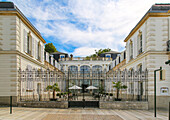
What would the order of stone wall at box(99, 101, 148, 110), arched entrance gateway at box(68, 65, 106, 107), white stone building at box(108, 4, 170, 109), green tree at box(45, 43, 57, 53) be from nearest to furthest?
stone wall at box(99, 101, 148, 110)
white stone building at box(108, 4, 170, 109)
arched entrance gateway at box(68, 65, 106, 107)
green tree at box(45, 43, 57, 53)

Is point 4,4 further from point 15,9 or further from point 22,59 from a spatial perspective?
point 22,59

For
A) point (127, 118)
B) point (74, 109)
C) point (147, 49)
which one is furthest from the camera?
point (147, 49)

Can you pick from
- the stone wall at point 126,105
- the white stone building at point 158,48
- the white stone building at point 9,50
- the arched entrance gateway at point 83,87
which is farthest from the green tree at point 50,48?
the stone wall at point 126,105

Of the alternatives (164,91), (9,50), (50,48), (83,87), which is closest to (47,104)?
(83,87)

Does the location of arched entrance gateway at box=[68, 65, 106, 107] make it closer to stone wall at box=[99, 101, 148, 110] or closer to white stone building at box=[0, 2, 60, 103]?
stone wall at box=[99, 101, 148, 110]

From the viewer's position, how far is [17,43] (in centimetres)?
1416

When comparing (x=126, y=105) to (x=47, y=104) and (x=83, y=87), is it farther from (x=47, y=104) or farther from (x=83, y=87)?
(x=47, y=104)

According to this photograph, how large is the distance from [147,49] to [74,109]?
7.06 m

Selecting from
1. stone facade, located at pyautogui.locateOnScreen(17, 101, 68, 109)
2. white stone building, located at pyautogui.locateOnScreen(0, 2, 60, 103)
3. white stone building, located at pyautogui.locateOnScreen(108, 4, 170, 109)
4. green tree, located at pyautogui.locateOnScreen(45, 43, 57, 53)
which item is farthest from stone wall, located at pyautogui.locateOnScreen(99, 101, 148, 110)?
green tree, located at pyautogui.locateOnScreen(45, 43, 57, 53)

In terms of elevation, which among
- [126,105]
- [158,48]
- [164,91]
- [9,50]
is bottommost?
[126,105]

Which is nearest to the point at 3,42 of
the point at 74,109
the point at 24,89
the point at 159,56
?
the point at 24,89

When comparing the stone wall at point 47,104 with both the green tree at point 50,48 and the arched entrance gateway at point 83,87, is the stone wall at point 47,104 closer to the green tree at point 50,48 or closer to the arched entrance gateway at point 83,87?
the arched entrance gateway at point 83,87

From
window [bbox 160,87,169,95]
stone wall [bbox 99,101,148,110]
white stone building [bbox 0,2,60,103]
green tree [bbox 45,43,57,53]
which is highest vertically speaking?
green tree [bbox 45,43,57,53]

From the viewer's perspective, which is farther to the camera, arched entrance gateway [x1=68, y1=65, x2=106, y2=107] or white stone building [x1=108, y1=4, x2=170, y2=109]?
arched entrance gateway [x1=68, y1=65, x2=106, y2=107]
